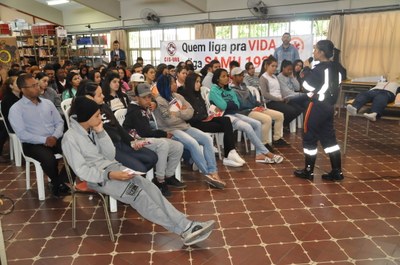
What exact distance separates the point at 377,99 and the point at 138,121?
3.07m

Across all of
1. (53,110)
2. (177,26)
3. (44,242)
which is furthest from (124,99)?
(177,26)

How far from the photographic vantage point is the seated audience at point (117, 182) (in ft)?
7.89

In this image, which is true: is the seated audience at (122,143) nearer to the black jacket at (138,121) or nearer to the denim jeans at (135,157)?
the denim jeans at (135,157)

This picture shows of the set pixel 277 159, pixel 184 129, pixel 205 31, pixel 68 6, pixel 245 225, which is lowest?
pixel 245 225

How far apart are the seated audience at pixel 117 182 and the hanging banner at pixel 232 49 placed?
481 cm

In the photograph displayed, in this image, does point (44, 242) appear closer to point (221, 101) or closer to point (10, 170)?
point (10, 170)

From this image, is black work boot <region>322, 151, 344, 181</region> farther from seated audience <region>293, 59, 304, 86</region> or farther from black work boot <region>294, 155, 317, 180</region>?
seated audience <region>293, 59, 304, 86</region>

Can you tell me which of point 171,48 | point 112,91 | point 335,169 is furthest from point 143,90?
point 171,48

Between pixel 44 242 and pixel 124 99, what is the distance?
181 centimetres

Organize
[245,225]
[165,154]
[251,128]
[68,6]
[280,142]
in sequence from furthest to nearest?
[68,6] → [280,142] → [251,128] → [165,154] → [245,225]

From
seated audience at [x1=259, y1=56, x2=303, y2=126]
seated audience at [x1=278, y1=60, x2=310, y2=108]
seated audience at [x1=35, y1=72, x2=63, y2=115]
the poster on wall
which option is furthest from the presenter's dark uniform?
the poster on wall

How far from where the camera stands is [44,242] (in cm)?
256

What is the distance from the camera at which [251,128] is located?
4254mm

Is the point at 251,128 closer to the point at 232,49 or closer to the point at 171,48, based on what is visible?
the point at 232,49
